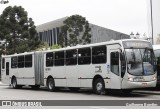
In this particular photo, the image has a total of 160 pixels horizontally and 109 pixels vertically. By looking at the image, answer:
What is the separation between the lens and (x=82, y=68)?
22438mm

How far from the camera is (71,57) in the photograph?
2367 centimetres

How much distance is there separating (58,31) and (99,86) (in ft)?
249

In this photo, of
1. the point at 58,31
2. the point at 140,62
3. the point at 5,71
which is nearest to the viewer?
the point at 140,62

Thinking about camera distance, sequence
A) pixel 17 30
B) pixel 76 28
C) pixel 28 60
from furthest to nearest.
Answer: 1. pixel 17 30
2. pixel 76 28
3. pixel 28 60

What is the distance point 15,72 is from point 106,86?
1300 cm

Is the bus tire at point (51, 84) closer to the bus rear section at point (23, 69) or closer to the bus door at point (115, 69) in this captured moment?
the bus rear section at point (23, 69)

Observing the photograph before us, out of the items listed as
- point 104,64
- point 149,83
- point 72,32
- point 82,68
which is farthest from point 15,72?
point 72,32

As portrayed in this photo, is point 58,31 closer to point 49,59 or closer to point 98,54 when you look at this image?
point 49,59

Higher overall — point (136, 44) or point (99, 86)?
point (136, 44)

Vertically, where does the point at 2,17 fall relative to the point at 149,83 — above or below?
above

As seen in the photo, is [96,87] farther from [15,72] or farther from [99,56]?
[15,72]

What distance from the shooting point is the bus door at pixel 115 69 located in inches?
762

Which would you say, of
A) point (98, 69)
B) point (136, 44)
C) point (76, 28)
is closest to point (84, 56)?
point (98, 69)

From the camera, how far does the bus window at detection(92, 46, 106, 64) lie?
20.6 metres
